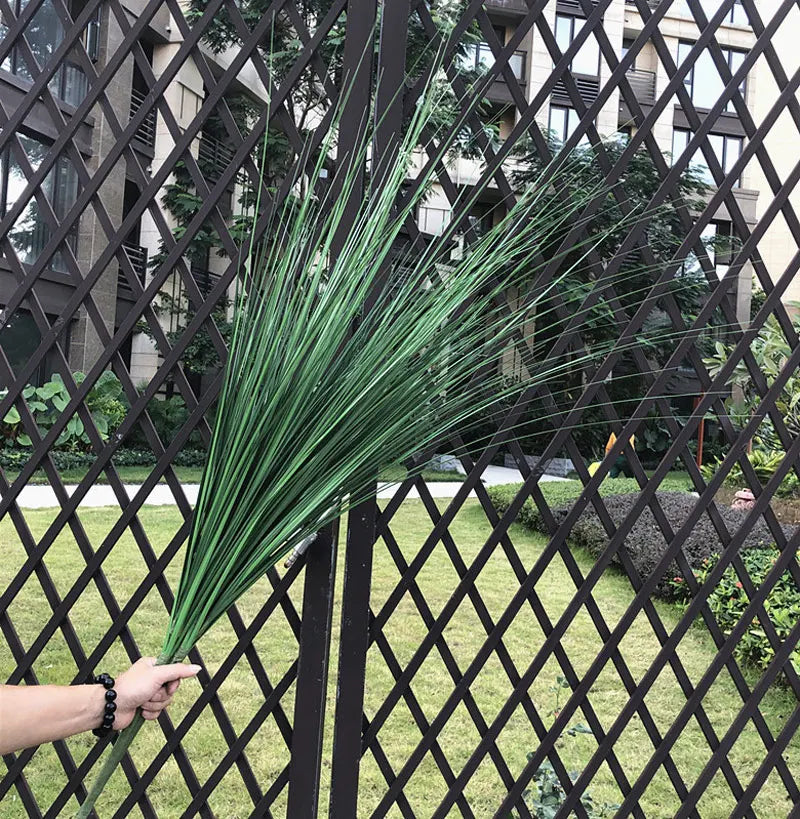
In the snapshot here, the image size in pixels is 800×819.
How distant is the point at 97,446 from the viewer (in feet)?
5.93

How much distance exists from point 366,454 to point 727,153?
2463cm

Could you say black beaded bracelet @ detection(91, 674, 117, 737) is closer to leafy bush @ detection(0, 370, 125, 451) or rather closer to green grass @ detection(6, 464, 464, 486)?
green grass @ detection(6, 464, 464, 486)

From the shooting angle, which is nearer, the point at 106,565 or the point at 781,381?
the point at 781,381

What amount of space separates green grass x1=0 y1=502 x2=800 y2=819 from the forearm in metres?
1.75

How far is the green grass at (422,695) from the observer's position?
322 centimetres

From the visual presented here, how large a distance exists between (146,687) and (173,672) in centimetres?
5

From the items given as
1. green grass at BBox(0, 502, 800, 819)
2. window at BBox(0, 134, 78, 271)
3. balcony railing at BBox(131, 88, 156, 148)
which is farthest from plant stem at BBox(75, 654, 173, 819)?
balcony railing at BBox(131, 88, 156, 148)

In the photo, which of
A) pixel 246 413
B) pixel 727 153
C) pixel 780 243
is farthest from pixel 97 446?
pixel 727 153

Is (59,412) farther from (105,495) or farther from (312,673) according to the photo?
(312,673)

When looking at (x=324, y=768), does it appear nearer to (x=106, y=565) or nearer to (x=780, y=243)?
(x=106, y=565)

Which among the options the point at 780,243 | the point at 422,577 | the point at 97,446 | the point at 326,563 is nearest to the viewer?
the point at 326,563

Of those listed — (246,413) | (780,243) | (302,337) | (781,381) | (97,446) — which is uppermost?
(780,243)

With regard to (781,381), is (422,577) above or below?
below

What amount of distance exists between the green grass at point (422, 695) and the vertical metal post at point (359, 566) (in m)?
1.13
